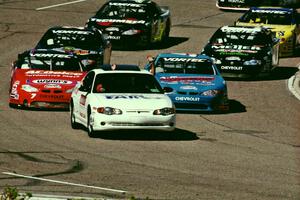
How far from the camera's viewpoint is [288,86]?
3083 cm

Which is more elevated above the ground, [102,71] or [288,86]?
[102,71]

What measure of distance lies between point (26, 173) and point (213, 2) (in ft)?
110

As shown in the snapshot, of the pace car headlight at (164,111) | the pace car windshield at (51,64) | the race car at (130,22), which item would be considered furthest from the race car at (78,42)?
the pace car headlight at (164,111)

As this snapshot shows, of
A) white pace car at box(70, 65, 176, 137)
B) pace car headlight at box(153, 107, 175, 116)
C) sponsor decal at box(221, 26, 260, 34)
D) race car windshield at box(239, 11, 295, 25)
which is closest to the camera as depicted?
white pace car at box(70, 65, 176, 137)

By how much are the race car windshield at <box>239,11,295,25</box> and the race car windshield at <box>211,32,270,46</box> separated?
4411 millimetres

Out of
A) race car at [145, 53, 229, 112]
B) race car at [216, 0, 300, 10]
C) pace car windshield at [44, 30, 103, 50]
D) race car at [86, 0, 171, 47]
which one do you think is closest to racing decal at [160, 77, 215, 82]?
race car at [145, 53, 229, 112]

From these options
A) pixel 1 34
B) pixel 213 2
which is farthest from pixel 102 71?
pixel 213 2

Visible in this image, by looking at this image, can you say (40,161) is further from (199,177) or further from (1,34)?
(1,34)

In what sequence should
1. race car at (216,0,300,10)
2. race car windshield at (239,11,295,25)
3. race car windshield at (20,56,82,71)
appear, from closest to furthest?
race car windshield at (20,56,82,71) → race car windshield at (239,11,295,25) → race car at (216,0,300,10)

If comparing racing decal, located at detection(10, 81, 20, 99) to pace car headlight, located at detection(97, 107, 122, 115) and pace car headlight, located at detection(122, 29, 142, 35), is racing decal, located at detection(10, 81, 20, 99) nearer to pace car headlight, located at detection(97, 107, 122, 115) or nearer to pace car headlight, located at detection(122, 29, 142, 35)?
pace car headlight, located at detection(97, 107, 122, 115)

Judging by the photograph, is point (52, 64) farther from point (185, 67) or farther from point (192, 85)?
point (192, 85)

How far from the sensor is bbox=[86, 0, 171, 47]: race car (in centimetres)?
3503

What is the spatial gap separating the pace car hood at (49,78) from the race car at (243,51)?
20.8 feet

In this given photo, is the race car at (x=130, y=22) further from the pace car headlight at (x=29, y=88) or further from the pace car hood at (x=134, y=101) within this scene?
the pace car hood at (x=134, y=101)
